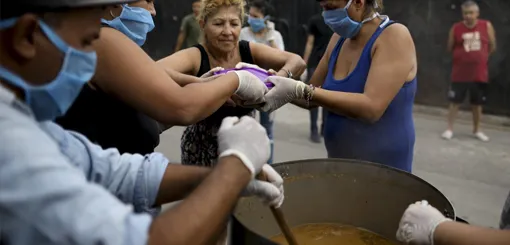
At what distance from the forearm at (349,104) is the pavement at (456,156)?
1.86 meters

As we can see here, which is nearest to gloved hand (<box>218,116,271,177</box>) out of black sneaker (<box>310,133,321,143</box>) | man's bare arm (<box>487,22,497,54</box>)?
black sneaker (<box>310,133,321,143</box>)

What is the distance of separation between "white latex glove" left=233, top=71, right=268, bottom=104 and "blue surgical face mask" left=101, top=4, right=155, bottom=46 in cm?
38

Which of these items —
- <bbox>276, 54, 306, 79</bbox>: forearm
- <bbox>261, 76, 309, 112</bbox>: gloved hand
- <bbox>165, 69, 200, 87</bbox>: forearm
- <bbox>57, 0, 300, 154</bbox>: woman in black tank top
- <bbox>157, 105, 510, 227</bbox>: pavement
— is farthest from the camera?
<bbox>157, 105, 510, 227</bbox>: pavement

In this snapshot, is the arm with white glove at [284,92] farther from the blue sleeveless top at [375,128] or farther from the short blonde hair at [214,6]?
the short blonde hair at [214,6]

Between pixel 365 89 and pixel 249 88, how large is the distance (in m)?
0.48

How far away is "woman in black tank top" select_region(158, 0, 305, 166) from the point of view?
2.12 m

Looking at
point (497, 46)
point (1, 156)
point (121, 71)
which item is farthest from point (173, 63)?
point (497, 46)

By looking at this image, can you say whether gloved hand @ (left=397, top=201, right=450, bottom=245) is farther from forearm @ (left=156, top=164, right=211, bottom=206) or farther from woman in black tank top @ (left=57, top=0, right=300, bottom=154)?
woman in black tank top @ (left=57, top=0, right=300, bottom=154)

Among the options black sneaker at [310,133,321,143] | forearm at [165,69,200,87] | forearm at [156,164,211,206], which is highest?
forearm at [165,69,200,87]

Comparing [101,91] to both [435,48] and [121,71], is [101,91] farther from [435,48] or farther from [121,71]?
[435,48]

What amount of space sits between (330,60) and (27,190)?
5.56 feet

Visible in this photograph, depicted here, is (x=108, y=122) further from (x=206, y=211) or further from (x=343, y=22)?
(x=343, y=22)

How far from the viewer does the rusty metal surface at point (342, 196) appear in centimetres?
142

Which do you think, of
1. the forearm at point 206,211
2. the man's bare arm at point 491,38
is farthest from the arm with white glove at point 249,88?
the man's bare arm at point 491,38
